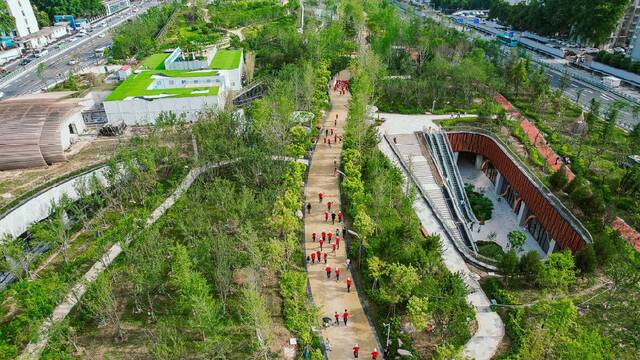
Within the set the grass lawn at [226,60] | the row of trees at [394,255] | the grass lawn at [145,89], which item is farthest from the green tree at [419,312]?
the grass lawn at [226,60]

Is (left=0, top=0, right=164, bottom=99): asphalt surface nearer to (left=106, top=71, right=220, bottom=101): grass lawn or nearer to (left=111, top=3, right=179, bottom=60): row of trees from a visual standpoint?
(left=111, top=3, right=179, bottom=60): row of trees

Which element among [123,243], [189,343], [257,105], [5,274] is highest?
[257,105]

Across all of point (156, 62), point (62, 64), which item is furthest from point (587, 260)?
point (62, 64)

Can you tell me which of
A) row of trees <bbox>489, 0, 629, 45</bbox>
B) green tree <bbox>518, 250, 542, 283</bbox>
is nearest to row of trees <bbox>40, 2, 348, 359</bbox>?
green tree <bbox>518, 250, 542, 283</bbox>

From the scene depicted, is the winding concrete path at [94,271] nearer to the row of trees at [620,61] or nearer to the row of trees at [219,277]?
the row of trees at [219,277]

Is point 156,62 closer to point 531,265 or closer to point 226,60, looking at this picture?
point 226,60

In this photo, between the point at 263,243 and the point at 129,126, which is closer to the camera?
→ the point at 263,243

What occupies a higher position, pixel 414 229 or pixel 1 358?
pixel 414 229

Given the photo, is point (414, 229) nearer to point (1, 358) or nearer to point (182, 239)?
point (182, 239)

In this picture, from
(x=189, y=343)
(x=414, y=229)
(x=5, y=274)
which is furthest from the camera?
(x=5, y=274)

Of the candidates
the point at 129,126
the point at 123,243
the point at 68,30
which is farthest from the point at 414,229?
Result: the point at 68,30
